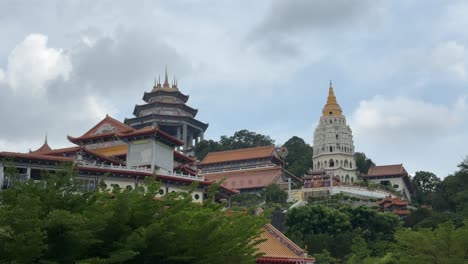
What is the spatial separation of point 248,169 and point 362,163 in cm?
2092

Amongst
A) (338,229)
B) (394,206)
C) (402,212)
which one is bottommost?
(338,229)

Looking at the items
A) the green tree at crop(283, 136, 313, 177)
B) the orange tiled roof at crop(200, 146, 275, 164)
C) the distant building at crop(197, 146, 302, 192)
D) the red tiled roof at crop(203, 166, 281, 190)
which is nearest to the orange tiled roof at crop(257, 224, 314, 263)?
the distant building at crop(197, 146, 302, 192)

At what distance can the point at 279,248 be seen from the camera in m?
28.0

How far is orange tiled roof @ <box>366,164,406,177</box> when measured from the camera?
9188cm

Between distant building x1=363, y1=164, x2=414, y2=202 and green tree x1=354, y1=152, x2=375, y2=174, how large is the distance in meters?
4.21

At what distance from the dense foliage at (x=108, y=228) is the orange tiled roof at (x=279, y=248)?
36.6 ft

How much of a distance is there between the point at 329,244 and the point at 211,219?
1608 inches

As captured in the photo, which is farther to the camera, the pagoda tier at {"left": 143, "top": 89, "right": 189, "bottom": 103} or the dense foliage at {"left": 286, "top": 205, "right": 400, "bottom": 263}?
the pagoda tier at {"left": 143, "top": 89, "right": 189, "bottom": 103}

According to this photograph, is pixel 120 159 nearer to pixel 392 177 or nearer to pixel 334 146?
pixel 334 146

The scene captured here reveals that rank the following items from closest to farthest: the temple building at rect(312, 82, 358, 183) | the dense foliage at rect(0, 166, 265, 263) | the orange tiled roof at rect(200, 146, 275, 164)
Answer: the dense foliage at rect(0, 166, 265, 263), the orange tiled roof at rect(200, 146, 275, 164), the temple building at rect(312, 82, 358, 183)

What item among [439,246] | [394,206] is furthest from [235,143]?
[439,246]

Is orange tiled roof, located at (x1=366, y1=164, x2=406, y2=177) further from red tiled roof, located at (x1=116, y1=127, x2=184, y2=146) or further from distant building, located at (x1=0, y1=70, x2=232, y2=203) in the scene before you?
red tiled roof, located at (x1=116, y1=127, x2=184, y2=146)

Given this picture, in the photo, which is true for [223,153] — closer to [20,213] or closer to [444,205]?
[444,205]

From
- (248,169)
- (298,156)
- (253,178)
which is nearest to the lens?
(253,178)
